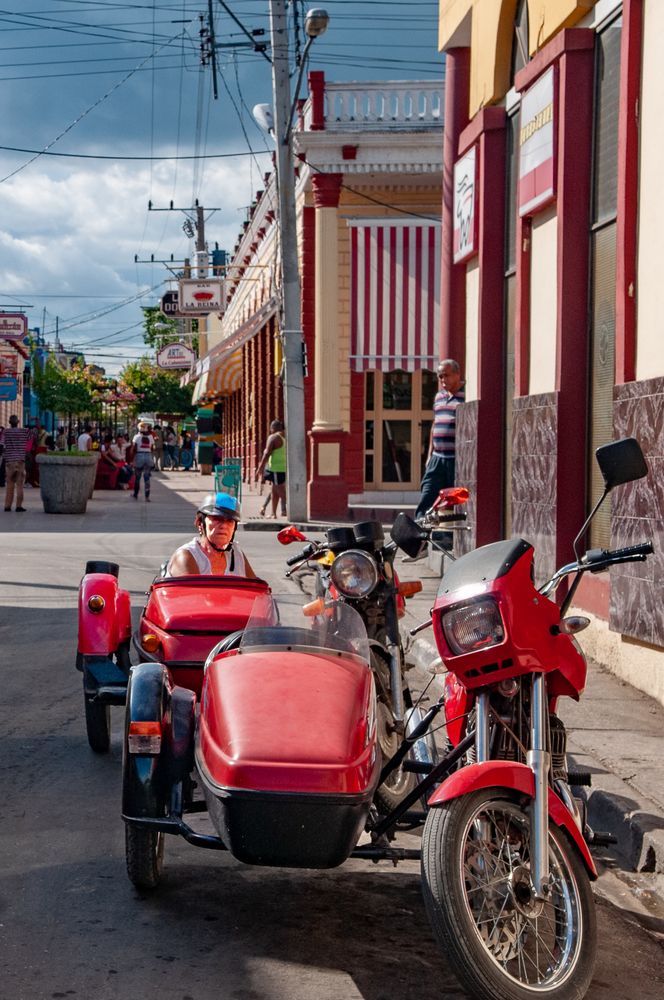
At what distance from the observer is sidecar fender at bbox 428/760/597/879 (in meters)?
3.64

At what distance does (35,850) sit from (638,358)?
5.14 meters

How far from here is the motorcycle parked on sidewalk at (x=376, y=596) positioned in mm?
5301

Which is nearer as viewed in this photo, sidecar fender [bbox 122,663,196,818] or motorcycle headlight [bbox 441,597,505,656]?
motorcycle headlight [bbox 441,597,505,656]

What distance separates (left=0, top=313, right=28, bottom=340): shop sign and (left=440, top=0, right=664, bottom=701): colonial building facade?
1215 inches

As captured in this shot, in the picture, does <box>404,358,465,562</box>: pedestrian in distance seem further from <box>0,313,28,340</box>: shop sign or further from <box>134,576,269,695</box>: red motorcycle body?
<box>0,313,28,340</box>: shop sign

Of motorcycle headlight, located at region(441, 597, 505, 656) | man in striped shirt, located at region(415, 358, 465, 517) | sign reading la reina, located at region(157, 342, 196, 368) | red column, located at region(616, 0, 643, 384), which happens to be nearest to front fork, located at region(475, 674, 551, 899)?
motorcycle headlight, located at region(441, 597, 505, 656)

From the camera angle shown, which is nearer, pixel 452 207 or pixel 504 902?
pixel 504 902

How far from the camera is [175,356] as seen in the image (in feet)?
213

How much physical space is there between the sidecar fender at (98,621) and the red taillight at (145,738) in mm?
2220

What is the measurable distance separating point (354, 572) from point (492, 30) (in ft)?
28.4

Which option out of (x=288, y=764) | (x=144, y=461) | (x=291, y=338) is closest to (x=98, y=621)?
(x=288, y=764)

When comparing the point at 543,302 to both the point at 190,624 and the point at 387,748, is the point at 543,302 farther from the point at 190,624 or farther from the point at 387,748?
the point at 387,748

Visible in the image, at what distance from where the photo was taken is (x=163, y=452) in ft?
219

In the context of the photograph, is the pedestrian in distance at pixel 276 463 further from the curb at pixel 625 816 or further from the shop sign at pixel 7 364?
the shop sign at pixel 7 364
